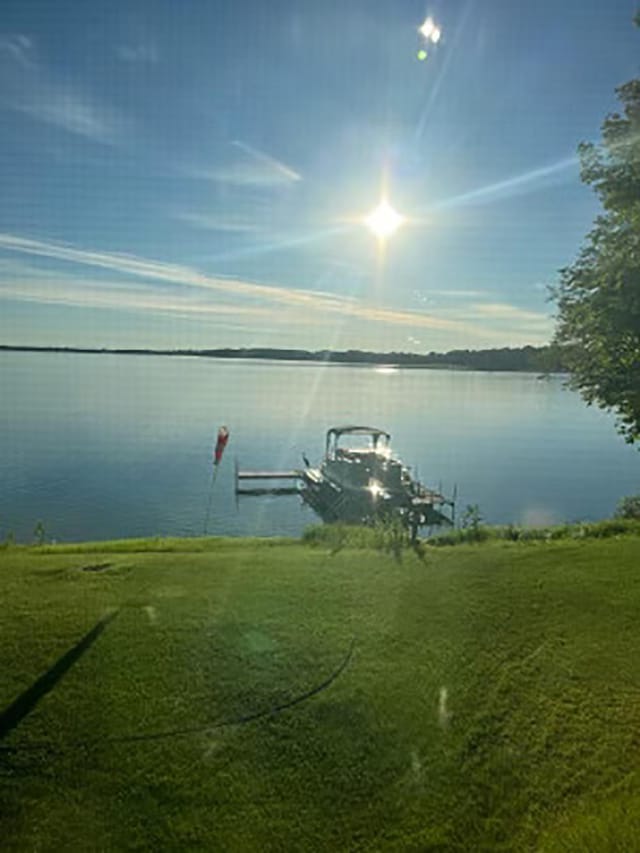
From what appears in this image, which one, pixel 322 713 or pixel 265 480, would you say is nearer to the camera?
pixel 322 713

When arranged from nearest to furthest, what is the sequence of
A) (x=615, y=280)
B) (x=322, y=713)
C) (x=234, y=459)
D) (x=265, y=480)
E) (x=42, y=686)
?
(x=322, y=713)
(x=42, y=686)
(x=615, y=280)
(x=265, y=480)
(x=234, y=459)

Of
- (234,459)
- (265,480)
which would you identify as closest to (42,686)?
(265,480)

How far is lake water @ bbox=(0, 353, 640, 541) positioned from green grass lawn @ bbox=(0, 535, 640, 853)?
9.10 metres

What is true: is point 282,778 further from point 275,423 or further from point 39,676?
point 275,423

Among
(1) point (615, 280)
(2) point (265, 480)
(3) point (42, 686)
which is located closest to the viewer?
(3) point (42, 686)

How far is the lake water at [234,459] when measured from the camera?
3334 cm

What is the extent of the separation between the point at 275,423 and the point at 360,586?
6394 centimetres

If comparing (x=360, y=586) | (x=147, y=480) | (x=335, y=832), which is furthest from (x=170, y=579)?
(x=147, y=480)

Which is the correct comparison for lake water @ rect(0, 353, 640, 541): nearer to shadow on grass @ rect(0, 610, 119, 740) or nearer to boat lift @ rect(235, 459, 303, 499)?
boat lift @ rect(235, 459, 303, 499)

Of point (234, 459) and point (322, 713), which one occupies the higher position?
point (322, 713)

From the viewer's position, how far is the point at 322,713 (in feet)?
19.5

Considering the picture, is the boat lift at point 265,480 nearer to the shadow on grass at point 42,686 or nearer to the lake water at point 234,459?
the lake water at point 234,459

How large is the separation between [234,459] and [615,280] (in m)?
44.5

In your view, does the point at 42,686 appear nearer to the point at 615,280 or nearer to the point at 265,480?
the point at 615,280
